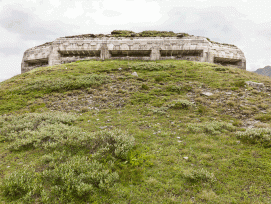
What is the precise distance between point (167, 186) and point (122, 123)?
5.82m

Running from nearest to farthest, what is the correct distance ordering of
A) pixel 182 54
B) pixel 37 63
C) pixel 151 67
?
pixel 151 67
pixel 182 54
pixel 37 63

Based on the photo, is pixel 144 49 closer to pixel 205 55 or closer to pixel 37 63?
pixel 205 55

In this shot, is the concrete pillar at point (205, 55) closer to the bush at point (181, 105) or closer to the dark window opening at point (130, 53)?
the dark window opening at point (130, 53)

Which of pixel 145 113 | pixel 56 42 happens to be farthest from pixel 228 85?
pixel 56 42

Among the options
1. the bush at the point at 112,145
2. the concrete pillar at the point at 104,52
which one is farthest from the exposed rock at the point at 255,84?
the concrete pillar at the point at 104,52

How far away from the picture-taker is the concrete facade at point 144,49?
94.1ft

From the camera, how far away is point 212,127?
28.2 feet

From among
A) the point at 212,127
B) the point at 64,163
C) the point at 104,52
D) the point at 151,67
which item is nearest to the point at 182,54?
the point at 151,67

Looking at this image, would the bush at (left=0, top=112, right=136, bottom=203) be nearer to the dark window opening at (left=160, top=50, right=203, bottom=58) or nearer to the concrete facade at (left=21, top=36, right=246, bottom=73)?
the concrete facade at (left=21, top=36, right=246, bottom=73)

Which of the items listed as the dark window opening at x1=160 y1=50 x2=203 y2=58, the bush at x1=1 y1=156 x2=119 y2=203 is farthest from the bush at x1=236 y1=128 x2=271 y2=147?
the dark window opening at x1=160 y1=50 x2=203 y2=58

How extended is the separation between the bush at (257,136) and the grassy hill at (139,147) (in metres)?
0.04

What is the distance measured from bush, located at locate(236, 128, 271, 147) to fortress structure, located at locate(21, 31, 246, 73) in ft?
78.9

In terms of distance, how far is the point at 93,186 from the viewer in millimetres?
4871

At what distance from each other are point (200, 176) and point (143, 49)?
91.3 ft
